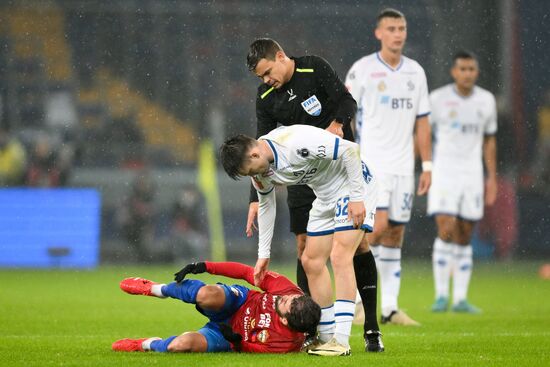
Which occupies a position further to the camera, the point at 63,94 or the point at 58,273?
the point at 63,94

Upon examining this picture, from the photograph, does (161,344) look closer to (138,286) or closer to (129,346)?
(129,346)

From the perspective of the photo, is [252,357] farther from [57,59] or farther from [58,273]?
[57,59]

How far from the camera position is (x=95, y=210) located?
17359 millimetres

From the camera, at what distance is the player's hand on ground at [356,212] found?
22.2ft

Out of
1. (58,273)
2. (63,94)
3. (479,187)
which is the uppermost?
(63,94)

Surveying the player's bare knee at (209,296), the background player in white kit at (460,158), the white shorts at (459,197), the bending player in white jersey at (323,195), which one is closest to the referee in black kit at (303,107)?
the bending player in white jersey at (323,195)

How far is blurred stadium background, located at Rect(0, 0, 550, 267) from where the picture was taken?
18938 mm

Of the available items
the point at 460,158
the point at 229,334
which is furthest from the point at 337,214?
the point at 460,158

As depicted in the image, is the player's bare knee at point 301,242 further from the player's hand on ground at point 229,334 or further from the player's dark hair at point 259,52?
the player's dark hair at point 259,52

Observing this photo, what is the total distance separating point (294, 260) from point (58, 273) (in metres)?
4.43

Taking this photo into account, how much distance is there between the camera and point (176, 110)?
75.3ft

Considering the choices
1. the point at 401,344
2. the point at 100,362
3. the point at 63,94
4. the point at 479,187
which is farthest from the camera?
the point at 63,94

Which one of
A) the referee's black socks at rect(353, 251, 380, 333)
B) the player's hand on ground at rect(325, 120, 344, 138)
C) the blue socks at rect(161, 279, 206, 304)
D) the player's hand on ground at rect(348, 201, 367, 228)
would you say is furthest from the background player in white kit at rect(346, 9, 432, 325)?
the blue socks at rect(161, 279, 206, 304)

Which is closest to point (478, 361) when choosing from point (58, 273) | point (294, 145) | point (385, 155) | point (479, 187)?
point (294, 145)
